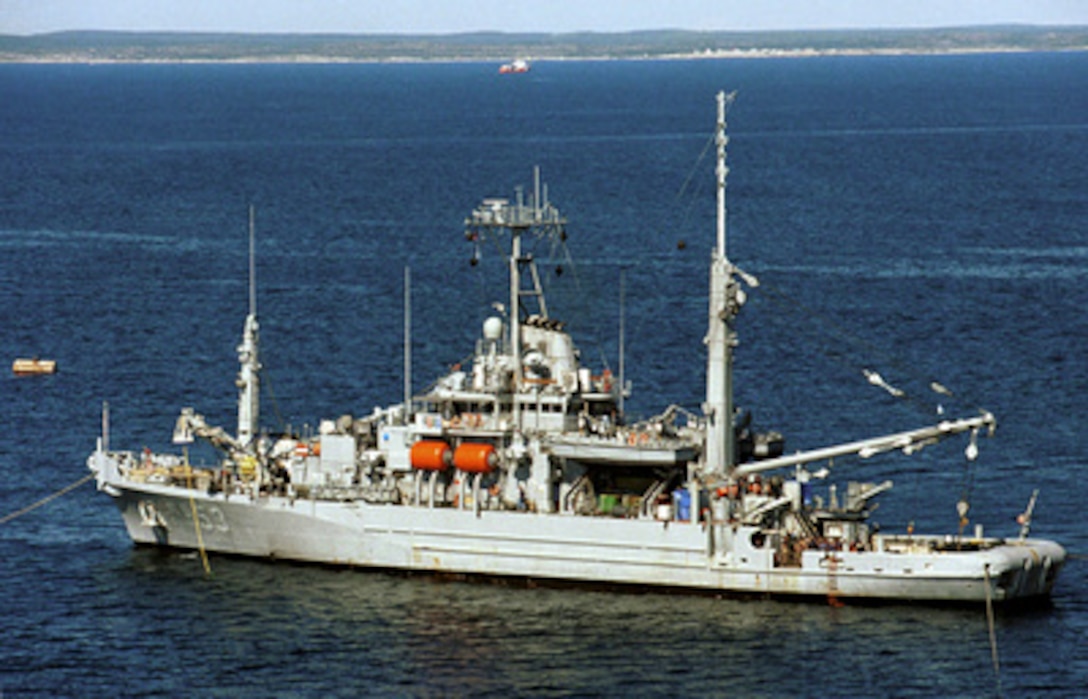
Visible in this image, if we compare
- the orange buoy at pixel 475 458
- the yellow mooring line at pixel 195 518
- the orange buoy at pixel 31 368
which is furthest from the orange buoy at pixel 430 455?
the orange buoy at pixel 31 368

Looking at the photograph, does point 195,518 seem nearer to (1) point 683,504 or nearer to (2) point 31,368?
(1) point 683,504

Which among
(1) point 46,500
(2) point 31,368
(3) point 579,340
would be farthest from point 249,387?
(2) point 31,368

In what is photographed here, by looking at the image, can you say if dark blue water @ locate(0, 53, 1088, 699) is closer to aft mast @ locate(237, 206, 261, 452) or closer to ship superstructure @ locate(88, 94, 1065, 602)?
ship superstructure @ locate(88, 94, 1065, 602)

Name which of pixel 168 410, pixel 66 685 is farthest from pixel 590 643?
pixel 168 410

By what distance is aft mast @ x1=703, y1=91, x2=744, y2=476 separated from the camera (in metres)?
65.5

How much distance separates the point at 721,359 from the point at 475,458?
7362mm

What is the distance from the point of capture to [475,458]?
6656cm

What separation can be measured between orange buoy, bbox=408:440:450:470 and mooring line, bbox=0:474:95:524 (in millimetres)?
11754

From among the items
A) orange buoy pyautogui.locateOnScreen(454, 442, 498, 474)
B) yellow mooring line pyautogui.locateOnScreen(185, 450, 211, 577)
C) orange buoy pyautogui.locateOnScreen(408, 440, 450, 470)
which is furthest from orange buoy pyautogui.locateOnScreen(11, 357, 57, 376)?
orange buoy pyautogui.locateOnScreen(454, 442, 498, 474)

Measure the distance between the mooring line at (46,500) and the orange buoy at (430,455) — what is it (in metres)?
11.8

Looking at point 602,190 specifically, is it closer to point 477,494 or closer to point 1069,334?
point 1069,334

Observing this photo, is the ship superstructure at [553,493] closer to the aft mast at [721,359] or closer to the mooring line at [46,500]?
the aft mast at [721,359]

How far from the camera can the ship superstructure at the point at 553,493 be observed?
6362cm

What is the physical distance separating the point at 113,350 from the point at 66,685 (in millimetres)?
44756
